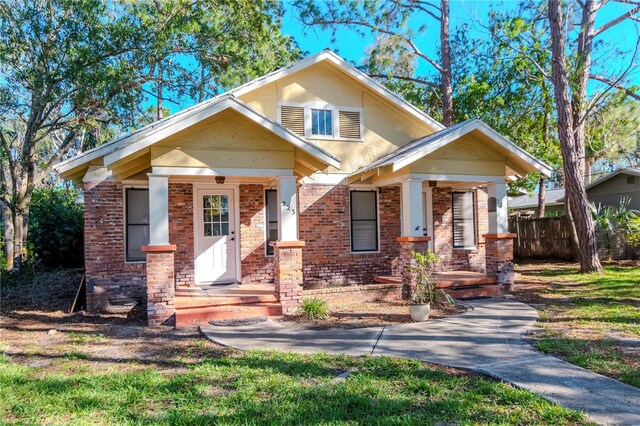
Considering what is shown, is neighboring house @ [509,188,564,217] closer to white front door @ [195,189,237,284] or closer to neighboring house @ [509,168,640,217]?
neighboring house @ [509,168,640,217]

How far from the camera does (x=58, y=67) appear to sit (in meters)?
11.7

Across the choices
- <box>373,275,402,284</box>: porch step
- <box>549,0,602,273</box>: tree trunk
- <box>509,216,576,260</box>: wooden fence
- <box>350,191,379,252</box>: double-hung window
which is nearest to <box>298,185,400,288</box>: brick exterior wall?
<box>350,191,379,252</box>: double-hung window

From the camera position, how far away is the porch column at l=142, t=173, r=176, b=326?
23.7ft

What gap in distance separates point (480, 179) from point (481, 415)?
274 inches

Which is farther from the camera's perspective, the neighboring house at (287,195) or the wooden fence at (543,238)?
the wooden fence at (543,238)

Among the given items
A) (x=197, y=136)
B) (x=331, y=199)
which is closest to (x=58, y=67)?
(x=197, y=136)

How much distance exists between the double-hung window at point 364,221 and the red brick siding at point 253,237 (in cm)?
228

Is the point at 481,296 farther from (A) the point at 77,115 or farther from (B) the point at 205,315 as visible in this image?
(A) the point at 77,115

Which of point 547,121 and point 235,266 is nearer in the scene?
point 235,266

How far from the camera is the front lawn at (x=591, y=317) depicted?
493 centimetres

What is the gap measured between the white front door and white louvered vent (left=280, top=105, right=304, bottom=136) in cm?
220

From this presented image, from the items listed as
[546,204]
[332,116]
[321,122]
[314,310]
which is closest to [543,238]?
[546,204]

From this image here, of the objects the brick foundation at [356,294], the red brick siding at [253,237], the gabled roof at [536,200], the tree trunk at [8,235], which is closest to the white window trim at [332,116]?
the red brick siding at [253,237]

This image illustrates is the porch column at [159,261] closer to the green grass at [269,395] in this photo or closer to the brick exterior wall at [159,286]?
the brick exterior wall at [159,286]
